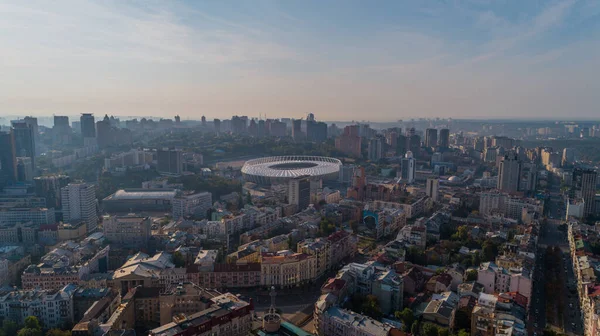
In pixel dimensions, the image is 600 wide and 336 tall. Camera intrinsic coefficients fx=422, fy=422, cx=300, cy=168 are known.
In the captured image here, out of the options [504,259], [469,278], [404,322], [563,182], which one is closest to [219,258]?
[404,322]

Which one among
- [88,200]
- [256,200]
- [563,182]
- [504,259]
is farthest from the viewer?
[563,182]

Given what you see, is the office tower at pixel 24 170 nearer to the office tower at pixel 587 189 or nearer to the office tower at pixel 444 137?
the office tower at pixel 587 189

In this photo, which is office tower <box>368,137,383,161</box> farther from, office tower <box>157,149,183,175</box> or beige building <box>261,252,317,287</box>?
beige building <box>261,252,317,287</box>

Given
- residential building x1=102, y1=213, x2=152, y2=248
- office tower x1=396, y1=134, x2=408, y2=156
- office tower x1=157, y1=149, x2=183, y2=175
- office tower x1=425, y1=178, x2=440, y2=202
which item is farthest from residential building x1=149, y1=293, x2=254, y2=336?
office tower x1=396, y1=134, x2=408, y2=156

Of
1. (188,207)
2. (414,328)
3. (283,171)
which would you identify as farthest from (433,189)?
(414,328)

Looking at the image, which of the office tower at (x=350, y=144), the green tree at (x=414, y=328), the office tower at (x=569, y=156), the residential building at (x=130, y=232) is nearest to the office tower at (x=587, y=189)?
the green tree at (x=414, y=328)

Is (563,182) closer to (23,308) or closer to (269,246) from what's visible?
(269,246)
